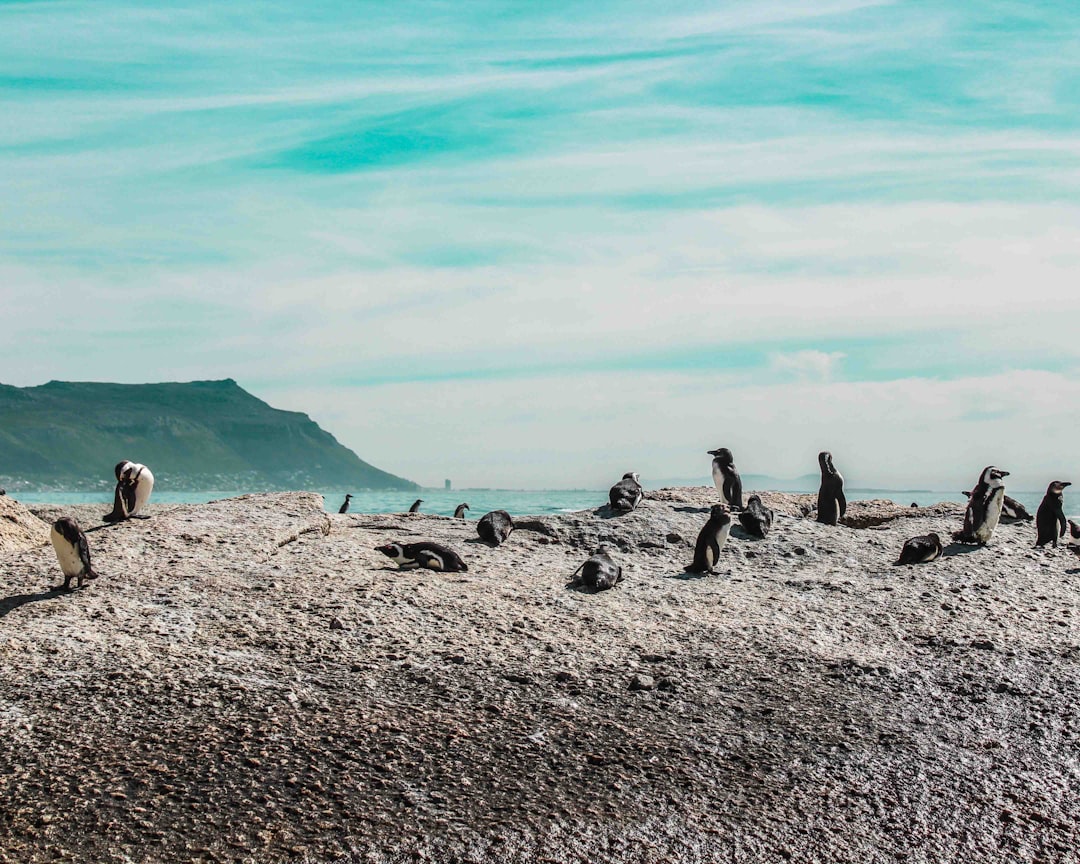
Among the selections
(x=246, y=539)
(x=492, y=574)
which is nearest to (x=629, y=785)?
(x=492, y=574)

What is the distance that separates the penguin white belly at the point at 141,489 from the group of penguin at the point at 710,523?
1 cm

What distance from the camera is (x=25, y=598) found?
8312mm

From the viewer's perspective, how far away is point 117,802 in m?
5.04

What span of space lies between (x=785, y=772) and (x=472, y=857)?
194 cm

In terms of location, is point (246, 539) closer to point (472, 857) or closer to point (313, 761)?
point (313, 761)

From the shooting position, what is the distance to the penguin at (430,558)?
31.5ft

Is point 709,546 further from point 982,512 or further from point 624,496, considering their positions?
point 982,512

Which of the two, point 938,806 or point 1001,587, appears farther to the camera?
point 1001,587

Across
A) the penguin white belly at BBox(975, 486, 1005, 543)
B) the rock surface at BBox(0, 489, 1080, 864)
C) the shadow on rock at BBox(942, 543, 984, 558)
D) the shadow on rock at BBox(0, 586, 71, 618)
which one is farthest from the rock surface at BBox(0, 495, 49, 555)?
the penguin white belly at BBox(975, 486, 1005, 543)

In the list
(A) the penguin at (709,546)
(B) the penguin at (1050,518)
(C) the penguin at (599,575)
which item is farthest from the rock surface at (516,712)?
(B) the penguin at (1050,518)

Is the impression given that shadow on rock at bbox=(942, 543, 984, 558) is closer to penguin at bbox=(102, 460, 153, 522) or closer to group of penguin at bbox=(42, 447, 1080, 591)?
group of penguin at bbox=(42, 447, 1080, 591)

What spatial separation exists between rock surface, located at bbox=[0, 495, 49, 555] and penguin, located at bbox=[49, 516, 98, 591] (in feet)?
12.2

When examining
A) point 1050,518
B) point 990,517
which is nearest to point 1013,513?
point 1050,518

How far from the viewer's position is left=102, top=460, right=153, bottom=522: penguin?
11.6m
